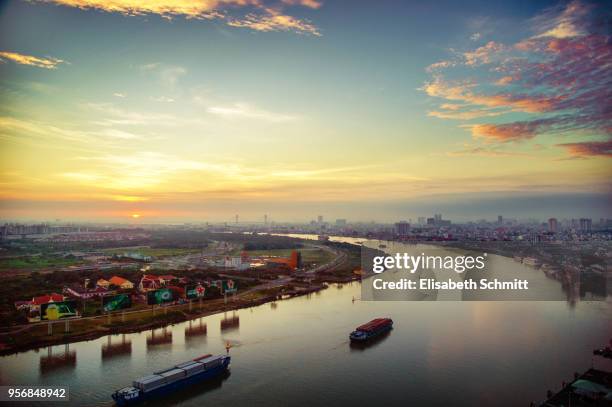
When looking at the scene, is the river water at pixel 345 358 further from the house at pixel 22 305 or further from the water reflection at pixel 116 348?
the house at pixel 22 305

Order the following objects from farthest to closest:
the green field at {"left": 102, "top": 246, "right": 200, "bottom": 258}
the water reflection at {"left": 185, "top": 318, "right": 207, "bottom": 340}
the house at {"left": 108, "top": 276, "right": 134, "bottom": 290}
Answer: the green field at {"left": 102, "top": 246, "right": 200, "bottom": 258}
the house at {"left": 108, "top": 276, "right": 134, "bottom": 290}
the water reflection at {"left": 185, "top": 318, "right": 207, "bottom": 340}

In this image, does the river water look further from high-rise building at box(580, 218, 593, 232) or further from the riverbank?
high-rise building at box(580, 218, 593, 232)

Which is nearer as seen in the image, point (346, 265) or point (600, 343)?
point (600, 343)

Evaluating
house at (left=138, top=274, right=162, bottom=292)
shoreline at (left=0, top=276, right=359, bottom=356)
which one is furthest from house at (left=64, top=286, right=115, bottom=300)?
shoreline at (left=0, top=276, right=359, bottom=356)

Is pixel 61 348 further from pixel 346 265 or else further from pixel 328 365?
pixel 346 265

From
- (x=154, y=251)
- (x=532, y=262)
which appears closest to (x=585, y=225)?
(x=532, y=262)

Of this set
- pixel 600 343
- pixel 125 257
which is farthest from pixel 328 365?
pixel 125 257
